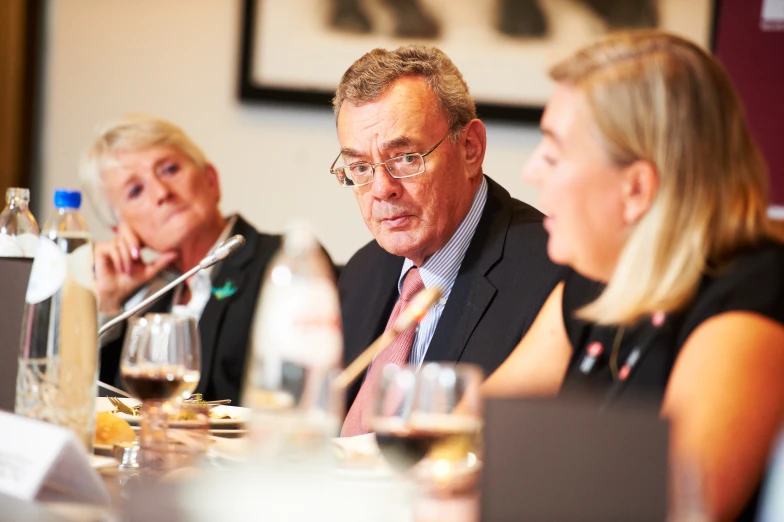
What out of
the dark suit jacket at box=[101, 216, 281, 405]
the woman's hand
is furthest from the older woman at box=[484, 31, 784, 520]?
the woman's hand

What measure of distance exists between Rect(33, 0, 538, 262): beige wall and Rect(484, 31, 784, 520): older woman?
2.06 meters

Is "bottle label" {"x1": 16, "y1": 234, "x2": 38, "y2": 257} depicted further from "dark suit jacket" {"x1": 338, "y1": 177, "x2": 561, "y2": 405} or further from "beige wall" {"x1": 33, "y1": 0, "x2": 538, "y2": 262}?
"beige wall" {"x1": 33, "y1": 0, "x2": 538, "y2": 262}

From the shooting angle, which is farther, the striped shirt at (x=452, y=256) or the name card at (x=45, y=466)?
the striped shirt at (x=452, y=256)

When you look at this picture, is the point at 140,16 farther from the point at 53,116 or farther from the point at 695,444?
the point at 695,444

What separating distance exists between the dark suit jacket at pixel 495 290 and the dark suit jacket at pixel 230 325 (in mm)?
551

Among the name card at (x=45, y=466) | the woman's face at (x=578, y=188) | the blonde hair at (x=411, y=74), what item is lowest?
the name card at (x=45, y=466)

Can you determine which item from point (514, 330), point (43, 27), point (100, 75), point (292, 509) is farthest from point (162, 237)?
point (292, 509)

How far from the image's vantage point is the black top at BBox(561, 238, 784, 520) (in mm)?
1121

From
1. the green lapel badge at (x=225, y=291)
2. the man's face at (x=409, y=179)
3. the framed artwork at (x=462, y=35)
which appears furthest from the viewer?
the framed artwork at (x=462, y=35)

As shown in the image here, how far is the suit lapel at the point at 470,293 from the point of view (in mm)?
1987

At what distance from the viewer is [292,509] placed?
34.5 inches

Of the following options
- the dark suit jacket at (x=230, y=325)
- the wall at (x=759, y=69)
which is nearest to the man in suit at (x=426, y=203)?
the dark suit jacket at (x=230, y=325)

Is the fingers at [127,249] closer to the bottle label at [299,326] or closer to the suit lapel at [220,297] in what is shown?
the suit lapel at [220,297]

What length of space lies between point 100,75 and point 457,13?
131 centimetres
